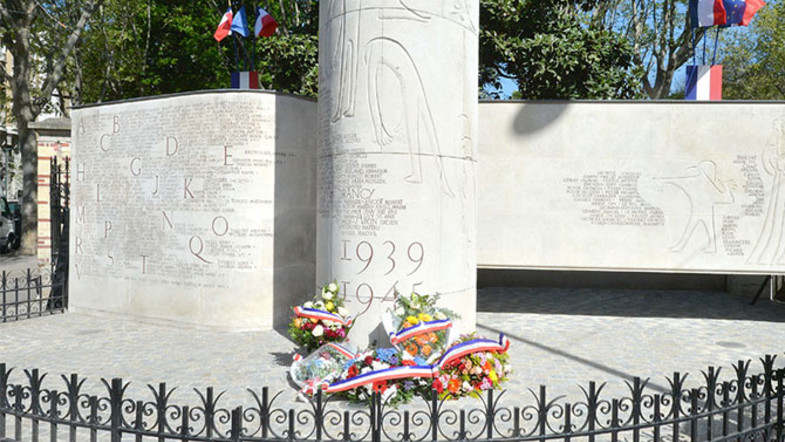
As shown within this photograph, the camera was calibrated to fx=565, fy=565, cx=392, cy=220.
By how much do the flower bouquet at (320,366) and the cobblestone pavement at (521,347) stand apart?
0.23m

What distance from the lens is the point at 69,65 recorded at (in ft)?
89.3

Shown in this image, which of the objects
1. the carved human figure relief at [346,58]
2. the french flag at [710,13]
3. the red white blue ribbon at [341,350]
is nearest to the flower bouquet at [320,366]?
the red white blue ribbon at [341,350]

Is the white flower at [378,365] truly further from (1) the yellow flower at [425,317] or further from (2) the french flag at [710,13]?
(2) the french flag at [710,13]

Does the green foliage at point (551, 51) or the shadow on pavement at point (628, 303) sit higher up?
the green foliage at point (551, 51)

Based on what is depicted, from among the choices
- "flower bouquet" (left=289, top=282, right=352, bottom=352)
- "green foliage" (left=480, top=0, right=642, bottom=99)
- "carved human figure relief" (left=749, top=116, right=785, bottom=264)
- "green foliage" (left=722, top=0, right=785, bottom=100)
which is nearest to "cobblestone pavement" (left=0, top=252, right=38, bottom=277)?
"flower bouquet" (left=289, top=282, right=352, bottom=352)

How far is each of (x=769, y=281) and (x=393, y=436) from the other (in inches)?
465

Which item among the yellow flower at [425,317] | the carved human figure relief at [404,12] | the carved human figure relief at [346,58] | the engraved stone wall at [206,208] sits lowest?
the yellow flower at [425,317]

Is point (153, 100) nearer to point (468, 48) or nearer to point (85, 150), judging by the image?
point (85, 150)

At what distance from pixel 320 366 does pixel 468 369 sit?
1.79 meters

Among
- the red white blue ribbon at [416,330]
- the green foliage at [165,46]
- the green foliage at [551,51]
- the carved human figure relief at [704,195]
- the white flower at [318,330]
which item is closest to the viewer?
the red white blue ribbon at [416,330]

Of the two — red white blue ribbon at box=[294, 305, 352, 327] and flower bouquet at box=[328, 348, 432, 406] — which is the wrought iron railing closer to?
red white blue ribbon at box=[294, 305, 352, 327]

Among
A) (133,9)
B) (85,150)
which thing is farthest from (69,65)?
(85,150)

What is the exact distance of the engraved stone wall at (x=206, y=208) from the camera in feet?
33.8

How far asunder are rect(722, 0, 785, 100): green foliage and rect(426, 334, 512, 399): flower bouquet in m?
28.0
